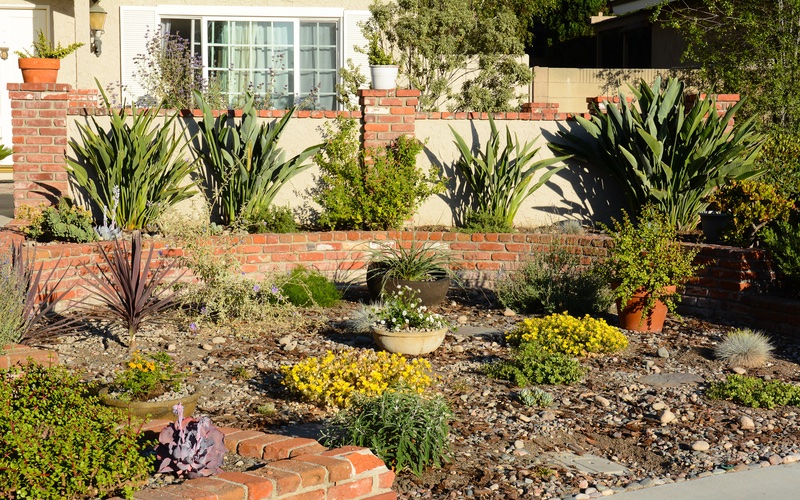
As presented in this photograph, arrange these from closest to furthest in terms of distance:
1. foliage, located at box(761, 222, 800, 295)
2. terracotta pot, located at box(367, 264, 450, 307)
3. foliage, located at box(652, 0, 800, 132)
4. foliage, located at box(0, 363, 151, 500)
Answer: foliage, located at box(0, 363, 151, 500)
foliage, located at box(761, 222, 800, 295)
terracotta pot, located at box(367, 264, 450, 307)
foliage, located at box(652, 0, 800, 132)

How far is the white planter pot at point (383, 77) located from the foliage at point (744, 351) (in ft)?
15.7

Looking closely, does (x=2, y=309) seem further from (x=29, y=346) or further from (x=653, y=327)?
(x=653, y=327)

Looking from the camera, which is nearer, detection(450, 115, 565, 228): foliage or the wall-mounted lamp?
detection(450, 115, 565, 228): foliage

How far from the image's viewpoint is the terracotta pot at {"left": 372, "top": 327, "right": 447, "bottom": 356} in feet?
22.6

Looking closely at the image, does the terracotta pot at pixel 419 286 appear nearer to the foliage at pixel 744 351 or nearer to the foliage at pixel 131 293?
the foliage at pixel 131 293

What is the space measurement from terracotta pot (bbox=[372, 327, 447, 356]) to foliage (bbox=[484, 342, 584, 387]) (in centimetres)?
51

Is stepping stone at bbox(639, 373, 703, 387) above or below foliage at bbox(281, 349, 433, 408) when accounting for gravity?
below

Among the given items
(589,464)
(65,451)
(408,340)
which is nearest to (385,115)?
(408,340)

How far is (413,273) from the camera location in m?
8.63

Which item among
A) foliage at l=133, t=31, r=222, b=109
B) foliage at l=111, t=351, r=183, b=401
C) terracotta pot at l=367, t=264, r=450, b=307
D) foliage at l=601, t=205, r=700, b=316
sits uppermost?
foliage at l=133, t=31, r=222, b=109

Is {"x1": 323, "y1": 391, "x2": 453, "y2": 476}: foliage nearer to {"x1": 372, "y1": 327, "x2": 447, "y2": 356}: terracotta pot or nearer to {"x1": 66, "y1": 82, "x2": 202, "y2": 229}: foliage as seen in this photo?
{"x1": 372, "y1": 327, "x2": 447, "y2": 356}: terracotta pot

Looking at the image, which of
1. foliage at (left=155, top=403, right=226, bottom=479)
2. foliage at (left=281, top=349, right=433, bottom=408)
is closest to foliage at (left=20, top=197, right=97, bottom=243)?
foliage at (left=281, top=349, right=433, bottom=408)

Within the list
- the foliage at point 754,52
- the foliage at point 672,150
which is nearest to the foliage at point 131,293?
the foliage at point 672,150

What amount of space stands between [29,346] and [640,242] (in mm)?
4586
